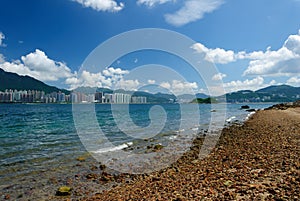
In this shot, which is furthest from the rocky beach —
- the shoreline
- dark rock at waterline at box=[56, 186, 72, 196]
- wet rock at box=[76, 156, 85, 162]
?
wet rock at box=[76, 156, 85, 162]

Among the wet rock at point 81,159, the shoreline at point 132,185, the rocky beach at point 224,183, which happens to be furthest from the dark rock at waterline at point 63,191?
the wet rock at point 81,159

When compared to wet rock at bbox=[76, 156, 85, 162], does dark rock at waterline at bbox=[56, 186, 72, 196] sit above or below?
above

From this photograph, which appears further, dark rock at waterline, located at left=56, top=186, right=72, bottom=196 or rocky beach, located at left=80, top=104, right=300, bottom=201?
dark rock at waterline, located at left=56, top=186, right=72, bottom=196

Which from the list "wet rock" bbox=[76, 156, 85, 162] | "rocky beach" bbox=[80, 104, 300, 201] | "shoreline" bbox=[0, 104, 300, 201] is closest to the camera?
"rocky beach" bbox=[80, 104, 300, 201]

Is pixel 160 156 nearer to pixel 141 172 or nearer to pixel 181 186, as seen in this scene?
pixel 141 172

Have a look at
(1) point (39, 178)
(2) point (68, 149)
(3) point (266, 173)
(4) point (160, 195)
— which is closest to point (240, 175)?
(3) point (266, 173)

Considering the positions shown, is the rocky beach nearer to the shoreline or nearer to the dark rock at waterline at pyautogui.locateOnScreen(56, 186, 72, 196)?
the shoreline

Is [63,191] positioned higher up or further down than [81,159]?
higher up

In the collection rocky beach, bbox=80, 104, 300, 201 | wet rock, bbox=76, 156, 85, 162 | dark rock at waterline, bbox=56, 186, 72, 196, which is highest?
rocky beach, bbox=80, 104, 300, 201

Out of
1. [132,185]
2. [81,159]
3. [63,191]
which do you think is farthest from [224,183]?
[81,159]

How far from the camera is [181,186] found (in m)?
8.12

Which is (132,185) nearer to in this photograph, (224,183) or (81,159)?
(224,183)

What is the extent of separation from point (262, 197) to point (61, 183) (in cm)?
819

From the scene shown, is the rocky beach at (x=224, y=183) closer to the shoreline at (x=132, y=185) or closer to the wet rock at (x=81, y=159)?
the shoreline at (x=132, y=185)
